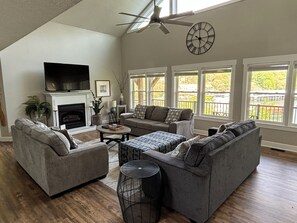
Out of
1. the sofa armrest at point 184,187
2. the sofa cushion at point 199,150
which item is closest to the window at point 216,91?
the sofa cushion at point 199,150

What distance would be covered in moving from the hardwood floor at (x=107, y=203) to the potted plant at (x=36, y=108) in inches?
101

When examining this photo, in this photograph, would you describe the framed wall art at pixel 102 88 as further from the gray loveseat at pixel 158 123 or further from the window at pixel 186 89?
the window at pixel 186 89

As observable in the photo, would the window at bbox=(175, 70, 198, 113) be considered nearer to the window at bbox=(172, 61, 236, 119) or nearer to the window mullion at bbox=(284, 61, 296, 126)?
the window at bbox=(172, 61, 236, 119)

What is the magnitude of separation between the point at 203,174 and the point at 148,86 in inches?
227

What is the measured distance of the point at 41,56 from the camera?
5770 millimetres

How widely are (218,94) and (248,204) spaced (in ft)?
11.9

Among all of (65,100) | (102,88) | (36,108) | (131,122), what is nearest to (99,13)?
(102,88)

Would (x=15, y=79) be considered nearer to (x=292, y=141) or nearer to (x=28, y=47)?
(x=28, y=47)

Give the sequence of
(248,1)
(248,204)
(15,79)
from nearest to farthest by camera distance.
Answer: (248,204) < (248,1) < (15,79)

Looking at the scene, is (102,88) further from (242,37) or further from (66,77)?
(242,37)

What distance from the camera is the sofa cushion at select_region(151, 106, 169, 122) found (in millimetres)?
5579

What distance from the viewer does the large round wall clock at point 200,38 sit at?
213 inches

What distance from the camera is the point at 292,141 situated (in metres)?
4.39

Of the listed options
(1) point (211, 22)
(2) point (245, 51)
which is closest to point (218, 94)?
(2) point (245, 51)
